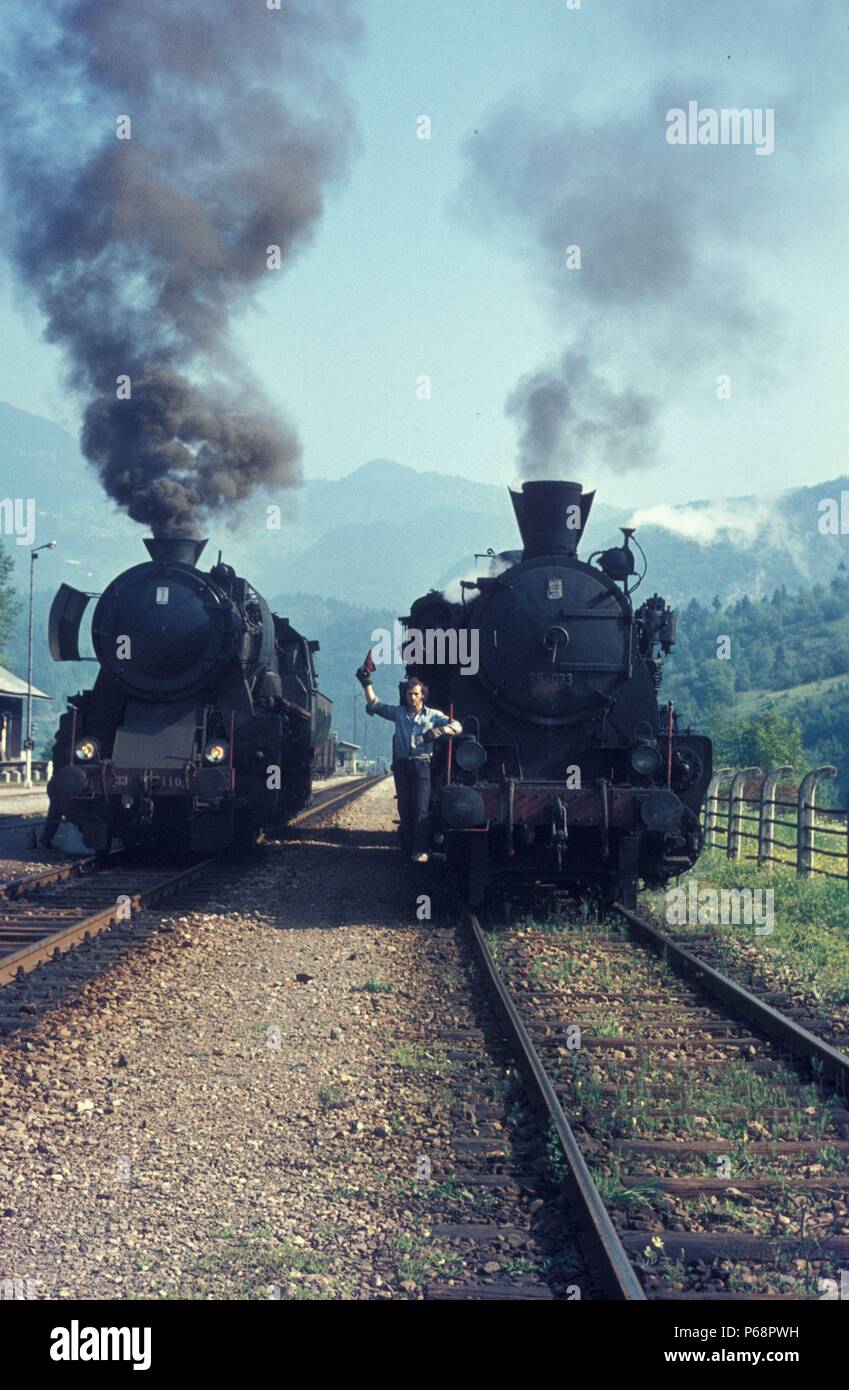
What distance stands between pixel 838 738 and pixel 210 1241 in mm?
118398

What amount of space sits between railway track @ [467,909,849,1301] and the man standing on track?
1708 mm

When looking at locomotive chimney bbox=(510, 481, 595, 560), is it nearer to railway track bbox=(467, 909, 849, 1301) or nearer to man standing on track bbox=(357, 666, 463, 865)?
man standing on track bbox=(357, 666, 463, 865)

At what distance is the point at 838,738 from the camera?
117m

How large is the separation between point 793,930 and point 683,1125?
20.7 feet

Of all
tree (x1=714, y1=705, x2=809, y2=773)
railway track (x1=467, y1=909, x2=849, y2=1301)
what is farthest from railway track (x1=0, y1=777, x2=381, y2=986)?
tree (x1=714, y1=705, x2=809, y2=773)

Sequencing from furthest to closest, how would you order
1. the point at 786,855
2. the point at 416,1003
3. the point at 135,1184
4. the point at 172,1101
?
1. the point at 786,855
2. the point at 416,1003
3. the point at 172,1101
4. the point at 135,1184

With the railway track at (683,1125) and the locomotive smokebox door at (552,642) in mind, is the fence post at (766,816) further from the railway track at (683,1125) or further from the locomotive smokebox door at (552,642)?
the railway track at (683,1125)

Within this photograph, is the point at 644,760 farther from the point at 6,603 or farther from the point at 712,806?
the point at 6,603

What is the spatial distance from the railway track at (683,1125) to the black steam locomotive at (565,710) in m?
2.37

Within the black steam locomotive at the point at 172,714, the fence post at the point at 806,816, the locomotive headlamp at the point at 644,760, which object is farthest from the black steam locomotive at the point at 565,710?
the black steam locomotive at the point at 172,714

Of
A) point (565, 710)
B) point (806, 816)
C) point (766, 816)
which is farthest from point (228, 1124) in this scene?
point (766, 816)

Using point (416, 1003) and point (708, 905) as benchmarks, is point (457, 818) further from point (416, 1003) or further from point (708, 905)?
point (708, 905)

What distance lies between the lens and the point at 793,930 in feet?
38.1

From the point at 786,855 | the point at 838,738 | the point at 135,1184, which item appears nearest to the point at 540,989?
the point at 135,1184
